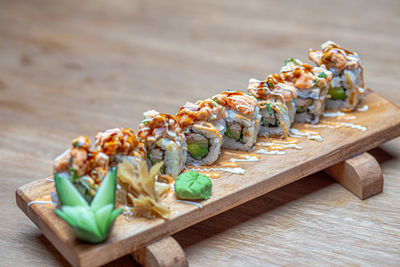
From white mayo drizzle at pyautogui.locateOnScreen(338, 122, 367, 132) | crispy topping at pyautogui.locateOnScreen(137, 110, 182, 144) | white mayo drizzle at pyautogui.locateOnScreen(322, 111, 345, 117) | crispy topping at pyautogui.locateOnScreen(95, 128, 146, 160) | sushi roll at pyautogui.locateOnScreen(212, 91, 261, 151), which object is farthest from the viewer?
white mayo drizzle at pyautogui.locateOnScreen(322, 111, 345, 117)

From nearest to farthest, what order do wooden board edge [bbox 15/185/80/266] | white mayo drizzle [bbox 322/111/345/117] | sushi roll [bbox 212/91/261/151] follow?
wooden board edge [bbox 15/185/80/266]
sushi roll [bbox 212/91/261/151]
white mayo drizzle [bbox 322/111/345/117]

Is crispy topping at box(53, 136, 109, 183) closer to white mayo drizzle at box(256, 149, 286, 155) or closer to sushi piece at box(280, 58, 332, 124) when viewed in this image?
white mayo drizzle at box(256, 149, 286, 155)

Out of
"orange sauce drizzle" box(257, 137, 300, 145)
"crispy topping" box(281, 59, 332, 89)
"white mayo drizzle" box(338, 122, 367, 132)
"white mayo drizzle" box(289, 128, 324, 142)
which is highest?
"crispy topping" box(281, 59, 332, 89)

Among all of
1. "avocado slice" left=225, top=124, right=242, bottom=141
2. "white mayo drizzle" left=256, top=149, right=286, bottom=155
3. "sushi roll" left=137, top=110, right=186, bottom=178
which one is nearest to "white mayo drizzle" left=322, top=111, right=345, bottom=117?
"white mayo drizzle" left=256, top=149, right=286, bottom=155

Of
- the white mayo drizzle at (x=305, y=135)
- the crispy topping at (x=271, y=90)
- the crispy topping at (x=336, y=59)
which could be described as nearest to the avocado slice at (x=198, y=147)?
the crispy topping at (x=271, y=90)

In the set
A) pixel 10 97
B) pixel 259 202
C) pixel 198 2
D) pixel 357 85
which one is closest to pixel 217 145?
pixel 259 202

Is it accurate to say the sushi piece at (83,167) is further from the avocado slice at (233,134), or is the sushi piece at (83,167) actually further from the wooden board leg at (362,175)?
the wooden board leg at (362,175)

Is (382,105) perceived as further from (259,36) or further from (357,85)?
(259,36)
